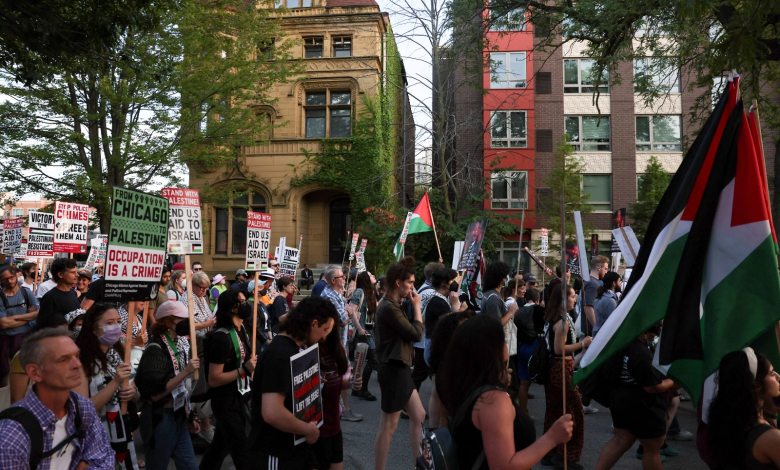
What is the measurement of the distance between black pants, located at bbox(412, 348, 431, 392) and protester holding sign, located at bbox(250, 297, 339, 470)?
3799mm

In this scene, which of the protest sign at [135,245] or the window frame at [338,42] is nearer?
the protest sign at [135,245]

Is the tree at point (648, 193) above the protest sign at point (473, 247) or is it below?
above

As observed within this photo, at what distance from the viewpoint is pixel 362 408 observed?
9.38 metres

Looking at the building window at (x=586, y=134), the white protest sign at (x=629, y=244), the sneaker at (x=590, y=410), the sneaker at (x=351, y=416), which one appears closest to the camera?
the sneaker at (x=351, y=416)

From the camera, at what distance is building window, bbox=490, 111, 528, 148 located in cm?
3067

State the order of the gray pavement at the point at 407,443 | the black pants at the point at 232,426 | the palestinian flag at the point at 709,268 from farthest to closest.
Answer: the gray pavement at the point at 407,443, the black pants at the point at 232,426, the palestinian flag at the point at 709,268

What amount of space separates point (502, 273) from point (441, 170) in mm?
18434

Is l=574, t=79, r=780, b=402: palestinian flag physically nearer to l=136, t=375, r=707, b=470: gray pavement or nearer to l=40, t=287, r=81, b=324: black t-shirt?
l=136, t=375, r=707, b=470: gray pavement

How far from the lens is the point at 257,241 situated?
827 centimetres

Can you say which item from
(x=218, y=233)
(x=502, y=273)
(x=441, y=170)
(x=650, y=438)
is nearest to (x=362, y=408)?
(x=502, y=273)

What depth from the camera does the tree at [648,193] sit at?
92.8 feet

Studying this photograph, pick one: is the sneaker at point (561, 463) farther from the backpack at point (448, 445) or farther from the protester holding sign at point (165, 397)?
the backpack at point (448, 445)

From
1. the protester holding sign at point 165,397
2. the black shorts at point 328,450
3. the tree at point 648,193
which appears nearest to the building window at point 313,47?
the tree at point 648,193

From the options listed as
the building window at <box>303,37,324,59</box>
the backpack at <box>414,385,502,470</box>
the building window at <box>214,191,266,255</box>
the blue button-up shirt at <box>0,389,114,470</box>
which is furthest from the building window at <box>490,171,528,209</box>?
the blue button-up shirt at <box>0,389,114,470</box>
